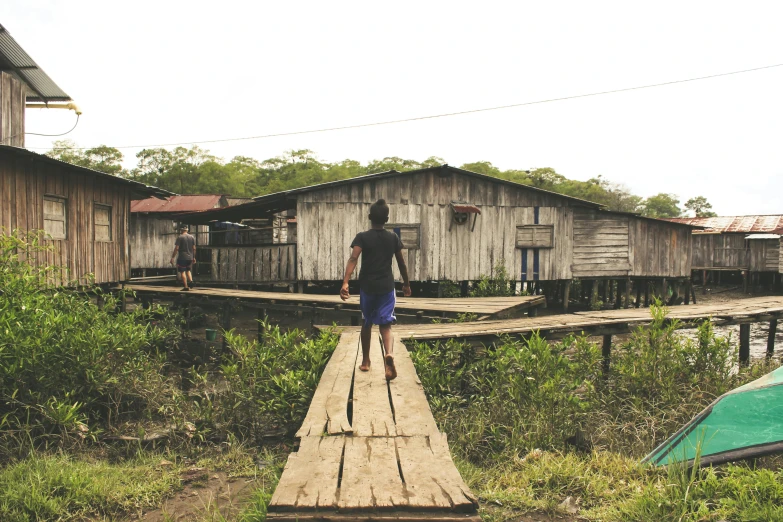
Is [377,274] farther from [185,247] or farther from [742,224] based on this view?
[742,224]

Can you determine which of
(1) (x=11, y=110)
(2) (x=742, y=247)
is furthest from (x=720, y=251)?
(1) (x=11, y=110)

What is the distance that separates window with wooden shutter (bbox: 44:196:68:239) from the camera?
11289 millimetres

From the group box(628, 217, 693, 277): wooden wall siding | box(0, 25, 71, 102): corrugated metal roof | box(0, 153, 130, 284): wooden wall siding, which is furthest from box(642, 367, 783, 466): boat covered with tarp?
box(0, 25, 71, 102): corrugated metal roof

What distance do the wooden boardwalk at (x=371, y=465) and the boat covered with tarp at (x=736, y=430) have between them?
85.4 inches

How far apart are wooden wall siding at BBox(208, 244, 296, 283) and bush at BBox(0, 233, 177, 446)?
9.02m

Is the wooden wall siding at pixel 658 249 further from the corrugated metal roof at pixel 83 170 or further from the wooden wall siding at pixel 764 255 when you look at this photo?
the corrugated metal roof at pixel 83 170

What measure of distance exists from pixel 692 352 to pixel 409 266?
33.2ft

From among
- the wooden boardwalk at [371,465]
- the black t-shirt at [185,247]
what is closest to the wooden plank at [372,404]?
the wooden boardwalk at [371,465]

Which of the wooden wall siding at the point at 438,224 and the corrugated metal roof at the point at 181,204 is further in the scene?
the corrugated metal roof at the point at 181,204

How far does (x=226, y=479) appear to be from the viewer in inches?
189

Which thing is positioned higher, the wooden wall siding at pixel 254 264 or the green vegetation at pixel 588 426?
the wooden wall siding at pixel 254 264

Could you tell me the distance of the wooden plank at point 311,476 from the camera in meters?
2.44

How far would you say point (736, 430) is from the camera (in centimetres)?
453

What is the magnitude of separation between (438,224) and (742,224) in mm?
26221
